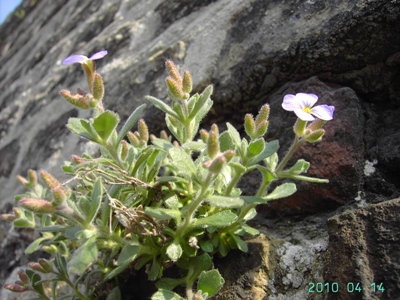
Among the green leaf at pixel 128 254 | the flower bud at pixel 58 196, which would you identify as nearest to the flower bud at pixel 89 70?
the flower bud at pixel 58 196

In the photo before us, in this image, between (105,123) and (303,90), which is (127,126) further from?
(303,90)

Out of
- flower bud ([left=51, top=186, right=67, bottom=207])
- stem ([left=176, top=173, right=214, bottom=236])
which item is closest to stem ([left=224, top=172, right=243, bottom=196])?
stem ([left=176, top=173, right=214, bottom=236])

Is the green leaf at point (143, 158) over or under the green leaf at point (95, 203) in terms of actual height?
under

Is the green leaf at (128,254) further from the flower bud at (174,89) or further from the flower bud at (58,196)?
the flower bud at (174,89)

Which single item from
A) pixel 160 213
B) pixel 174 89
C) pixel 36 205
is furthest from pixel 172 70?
pixel 36 205

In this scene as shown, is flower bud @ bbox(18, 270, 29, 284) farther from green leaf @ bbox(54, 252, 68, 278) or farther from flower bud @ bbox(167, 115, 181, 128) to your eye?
flower bud @ bbox(167, 115, 181, 128)

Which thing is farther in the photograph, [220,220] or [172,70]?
[172,70]
